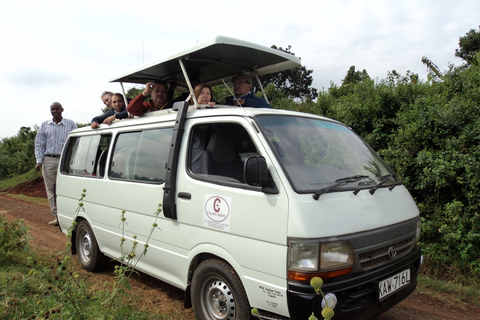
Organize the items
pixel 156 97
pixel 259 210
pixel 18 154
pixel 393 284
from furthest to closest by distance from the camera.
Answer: pixel 18 154 → pixel 156 97 → pixel 393 284 → pixel 259 210

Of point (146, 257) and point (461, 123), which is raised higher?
point (461, 123)

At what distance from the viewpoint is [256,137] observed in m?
3.05

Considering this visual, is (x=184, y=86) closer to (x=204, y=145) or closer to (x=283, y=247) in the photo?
(x=204, y=145)

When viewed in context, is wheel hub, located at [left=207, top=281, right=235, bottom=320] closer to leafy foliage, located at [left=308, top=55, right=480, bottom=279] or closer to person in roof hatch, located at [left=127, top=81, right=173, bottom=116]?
person in roof hatch, located at [left=127, top=81, right=173, bottom=116]

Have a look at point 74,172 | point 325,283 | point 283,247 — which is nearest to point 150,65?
point 74,172

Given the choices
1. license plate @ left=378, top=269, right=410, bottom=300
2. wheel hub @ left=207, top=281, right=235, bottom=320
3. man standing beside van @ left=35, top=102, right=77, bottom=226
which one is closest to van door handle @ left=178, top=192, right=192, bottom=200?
wheel hub @ left=207, top=281, right=235, bottom=320

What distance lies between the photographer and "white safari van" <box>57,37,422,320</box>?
2580mm

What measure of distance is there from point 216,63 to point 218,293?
10.3ft

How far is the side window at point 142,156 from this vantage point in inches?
152

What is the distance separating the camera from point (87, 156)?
5.25m

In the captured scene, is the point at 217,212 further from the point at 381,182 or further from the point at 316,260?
the point at 381,182

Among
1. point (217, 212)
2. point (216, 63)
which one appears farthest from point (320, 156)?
point (216, 63)

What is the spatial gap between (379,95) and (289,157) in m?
4.99

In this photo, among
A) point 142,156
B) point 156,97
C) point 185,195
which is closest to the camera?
point 185,195
